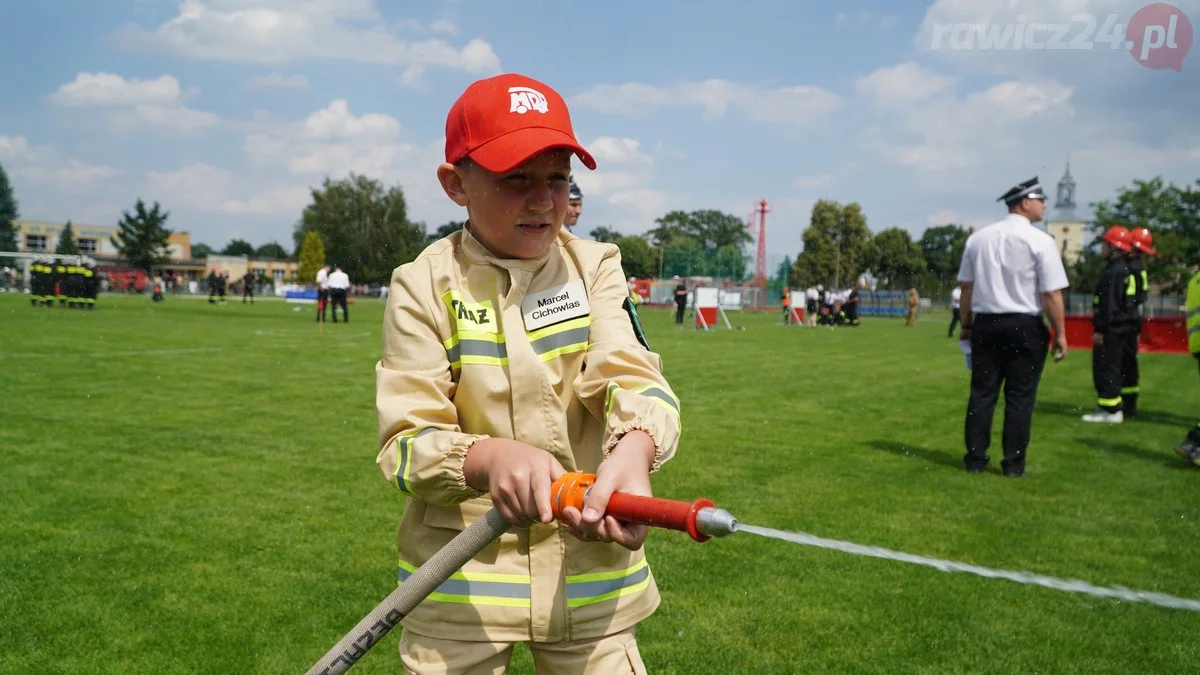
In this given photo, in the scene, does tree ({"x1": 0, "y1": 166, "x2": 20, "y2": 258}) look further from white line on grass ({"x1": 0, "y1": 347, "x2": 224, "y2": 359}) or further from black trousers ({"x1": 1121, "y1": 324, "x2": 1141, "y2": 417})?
black trousers ({"x1": 1121, "y1": 324, "x2": 1141, "y2": 417})

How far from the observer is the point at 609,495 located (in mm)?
1464

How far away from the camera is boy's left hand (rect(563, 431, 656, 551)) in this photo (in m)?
1.45

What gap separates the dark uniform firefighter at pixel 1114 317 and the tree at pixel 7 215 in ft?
409

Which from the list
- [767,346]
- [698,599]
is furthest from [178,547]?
[767,346]

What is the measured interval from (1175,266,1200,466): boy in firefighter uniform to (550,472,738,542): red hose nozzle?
8.56 meters

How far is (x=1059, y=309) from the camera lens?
7.25m

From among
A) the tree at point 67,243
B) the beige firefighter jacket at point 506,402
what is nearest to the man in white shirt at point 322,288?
the beige firefighter jacket at point 506,402

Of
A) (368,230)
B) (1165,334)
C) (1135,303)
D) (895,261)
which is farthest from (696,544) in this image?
(895,261)

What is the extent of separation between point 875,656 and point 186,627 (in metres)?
3.12

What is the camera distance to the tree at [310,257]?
9375 cm

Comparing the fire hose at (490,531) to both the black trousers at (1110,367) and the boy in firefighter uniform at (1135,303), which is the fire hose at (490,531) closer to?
the black trousers at (1110,367)

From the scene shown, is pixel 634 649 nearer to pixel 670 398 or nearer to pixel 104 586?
pixel 670 398

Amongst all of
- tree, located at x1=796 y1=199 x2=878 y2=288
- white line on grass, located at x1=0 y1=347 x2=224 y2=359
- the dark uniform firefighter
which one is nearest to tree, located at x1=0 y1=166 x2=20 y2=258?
tree, located at x1=796 y1=199 x2=878 y2=288

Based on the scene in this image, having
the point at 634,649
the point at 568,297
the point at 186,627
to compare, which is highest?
the point at 568,297
